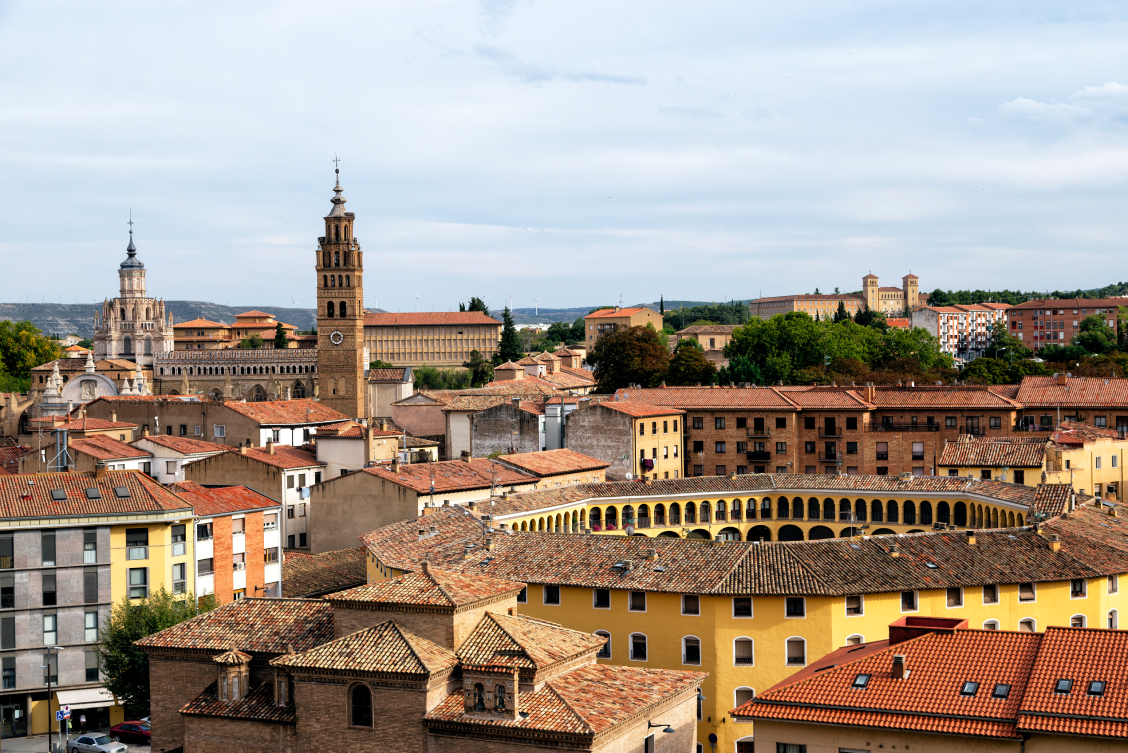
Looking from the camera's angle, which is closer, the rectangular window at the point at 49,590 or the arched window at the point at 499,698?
the arched window at the point at 499,698

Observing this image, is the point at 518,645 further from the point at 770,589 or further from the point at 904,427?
the point at 904,427

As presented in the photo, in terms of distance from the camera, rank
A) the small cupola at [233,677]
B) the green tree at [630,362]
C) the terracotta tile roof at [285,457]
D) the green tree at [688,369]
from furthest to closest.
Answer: the green tree at [688,369] → the green tree at [630,362] → the terracotta tile roof at [285,457] → the small cupola at [233,677]

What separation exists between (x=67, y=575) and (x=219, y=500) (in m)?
9.02

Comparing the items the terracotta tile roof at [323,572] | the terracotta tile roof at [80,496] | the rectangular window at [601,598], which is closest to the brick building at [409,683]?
the rectangular window at [601,598]

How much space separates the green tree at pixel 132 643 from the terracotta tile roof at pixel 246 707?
11.1 metres

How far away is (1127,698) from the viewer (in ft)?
86.9

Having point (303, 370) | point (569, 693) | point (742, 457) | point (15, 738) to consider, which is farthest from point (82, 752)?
point (303, 370)

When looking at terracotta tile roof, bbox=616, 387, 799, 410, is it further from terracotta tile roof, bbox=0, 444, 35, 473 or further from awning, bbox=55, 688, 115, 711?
awning, bbox=55, 688, 115, 711

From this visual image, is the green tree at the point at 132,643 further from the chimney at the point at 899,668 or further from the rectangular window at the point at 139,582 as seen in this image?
the chimney at the point at 899,668

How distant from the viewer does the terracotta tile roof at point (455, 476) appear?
63541 millimetres

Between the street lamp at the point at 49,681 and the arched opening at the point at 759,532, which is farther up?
the arched opening at the point at 759,532

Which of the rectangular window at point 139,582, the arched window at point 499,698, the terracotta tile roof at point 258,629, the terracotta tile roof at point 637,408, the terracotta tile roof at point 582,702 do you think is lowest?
the rectangular window at point 139,582

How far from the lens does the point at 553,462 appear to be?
2933 inches

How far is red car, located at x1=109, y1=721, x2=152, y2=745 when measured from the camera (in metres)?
44.7
